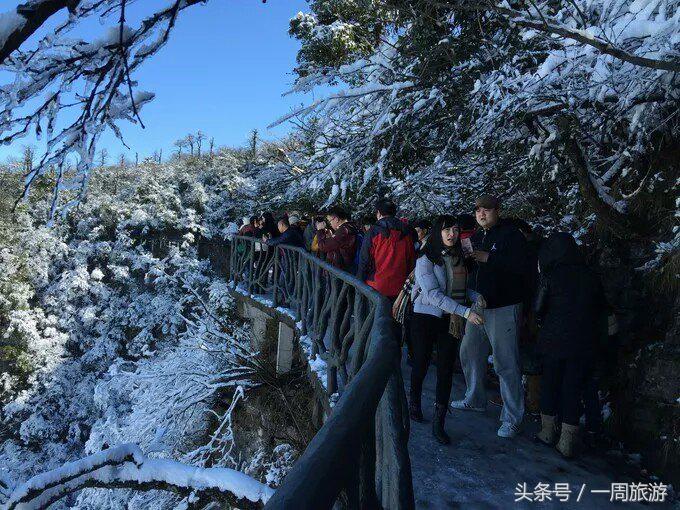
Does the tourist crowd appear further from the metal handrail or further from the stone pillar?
the stone pillar

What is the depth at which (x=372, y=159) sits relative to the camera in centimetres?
600

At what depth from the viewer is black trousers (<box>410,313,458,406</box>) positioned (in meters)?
3.56

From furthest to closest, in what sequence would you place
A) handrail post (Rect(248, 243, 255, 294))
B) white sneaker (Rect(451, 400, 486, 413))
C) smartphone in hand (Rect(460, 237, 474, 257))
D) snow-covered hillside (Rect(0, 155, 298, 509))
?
1. snow-covered hillside (Rect(0, 155, 298, 509))
2. handrail post (Rect(248, 243, 255, 294))
3. white sneaker (Rect(451, 400, 486, 413))
4. smartphone in hand (Rect(460, 237, 474, 257))

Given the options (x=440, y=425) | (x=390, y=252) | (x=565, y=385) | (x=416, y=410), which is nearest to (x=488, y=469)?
(x=440, y=425)

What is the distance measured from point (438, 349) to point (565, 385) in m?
1.17

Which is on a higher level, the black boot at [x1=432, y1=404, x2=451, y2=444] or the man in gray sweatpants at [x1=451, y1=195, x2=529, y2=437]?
the man in gray sweatpants at [x1=451, y1=195, x2=529, y2=437]

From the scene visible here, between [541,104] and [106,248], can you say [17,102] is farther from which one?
[106,248]

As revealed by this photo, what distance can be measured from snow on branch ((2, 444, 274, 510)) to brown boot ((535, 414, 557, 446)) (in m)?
2.46

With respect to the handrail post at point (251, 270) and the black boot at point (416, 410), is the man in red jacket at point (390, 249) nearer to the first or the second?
the black boot at point (416, 410)

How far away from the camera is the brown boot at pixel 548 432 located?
3869mm

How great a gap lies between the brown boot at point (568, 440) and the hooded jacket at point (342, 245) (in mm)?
3208

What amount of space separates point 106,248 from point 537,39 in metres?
21.4

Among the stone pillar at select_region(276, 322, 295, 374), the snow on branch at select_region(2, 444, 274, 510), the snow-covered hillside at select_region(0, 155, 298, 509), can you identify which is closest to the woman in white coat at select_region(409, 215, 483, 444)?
the snow on branch at select_region(2, 444, 274, 510)

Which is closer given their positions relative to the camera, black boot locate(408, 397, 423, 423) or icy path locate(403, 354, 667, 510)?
icy path locate(403, 354, 667, 510)
